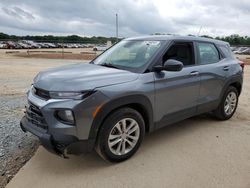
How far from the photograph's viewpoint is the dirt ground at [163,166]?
3.25 m

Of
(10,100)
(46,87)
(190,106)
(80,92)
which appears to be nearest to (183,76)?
(190,106)

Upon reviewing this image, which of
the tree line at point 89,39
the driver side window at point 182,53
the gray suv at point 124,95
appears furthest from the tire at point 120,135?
the tree line at point 89,39

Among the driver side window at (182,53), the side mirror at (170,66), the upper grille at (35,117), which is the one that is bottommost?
the upper grille at (35,117)

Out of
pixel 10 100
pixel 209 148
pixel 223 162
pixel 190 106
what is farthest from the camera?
pixel 10 100

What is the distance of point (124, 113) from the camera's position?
3568mm

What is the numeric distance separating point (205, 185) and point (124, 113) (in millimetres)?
1281

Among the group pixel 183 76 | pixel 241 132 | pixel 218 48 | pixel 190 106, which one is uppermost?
pixel 218 48

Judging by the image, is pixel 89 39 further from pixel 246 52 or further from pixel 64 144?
pixel 64 144

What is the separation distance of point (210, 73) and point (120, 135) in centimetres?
215

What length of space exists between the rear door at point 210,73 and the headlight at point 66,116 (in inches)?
95.5

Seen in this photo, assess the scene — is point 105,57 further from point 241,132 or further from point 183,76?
point 241,132

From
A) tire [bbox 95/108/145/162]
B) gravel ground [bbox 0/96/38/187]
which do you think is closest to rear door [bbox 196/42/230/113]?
tire [bbox 95/108/145/162]

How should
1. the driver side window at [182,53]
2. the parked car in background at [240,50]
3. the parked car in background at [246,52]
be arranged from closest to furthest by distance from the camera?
the driver side window at [182,53], the parked car in background at [246,52], the parked car in background at [240,50]

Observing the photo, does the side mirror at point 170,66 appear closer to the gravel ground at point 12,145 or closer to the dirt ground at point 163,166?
the dirt ground at point 163,166
